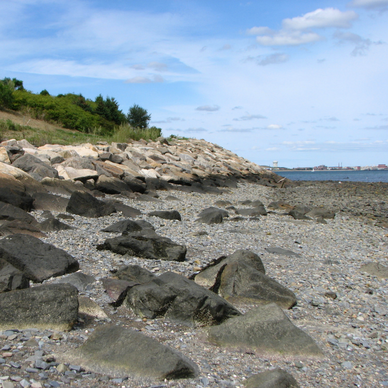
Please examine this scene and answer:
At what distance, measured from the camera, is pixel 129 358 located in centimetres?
292

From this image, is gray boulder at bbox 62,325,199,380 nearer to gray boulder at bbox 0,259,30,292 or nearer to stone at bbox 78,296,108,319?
stone at bbox 78,296,108,319

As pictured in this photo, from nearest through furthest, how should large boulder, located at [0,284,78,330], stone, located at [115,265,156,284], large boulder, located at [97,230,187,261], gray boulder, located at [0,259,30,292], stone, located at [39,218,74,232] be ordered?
large boulder, located at [0,284,78,330], gray boulder, located at [0,259,30,292], stone, located at [115,265,156,284], large boulder, located at [97,230,187,261], stone, located at [39,218,74,232]

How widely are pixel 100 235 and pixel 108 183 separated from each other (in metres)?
5.35

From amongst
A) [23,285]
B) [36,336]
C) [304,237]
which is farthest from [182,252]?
[304,237]

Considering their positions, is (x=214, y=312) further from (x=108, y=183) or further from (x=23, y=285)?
(x=108, y=183)

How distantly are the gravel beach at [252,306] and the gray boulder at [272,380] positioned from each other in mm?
91

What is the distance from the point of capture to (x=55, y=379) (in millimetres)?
2645

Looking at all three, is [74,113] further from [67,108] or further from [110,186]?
[110,186]

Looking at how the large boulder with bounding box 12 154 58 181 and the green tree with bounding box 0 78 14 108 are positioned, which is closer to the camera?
the large boulder with bounding box 12 154 58 181

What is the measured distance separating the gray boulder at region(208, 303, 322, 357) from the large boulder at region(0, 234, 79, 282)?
75.0 inches

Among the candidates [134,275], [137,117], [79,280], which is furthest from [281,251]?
[137,117]

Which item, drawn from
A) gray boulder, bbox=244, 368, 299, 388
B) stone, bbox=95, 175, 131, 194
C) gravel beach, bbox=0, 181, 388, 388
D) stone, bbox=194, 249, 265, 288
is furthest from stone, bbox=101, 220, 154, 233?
stone, bbox=95, 175, 131, 194

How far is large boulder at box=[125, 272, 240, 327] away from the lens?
3.84 meters

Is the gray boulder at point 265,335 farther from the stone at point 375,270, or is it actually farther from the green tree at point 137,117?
the green tree at point 137,117
